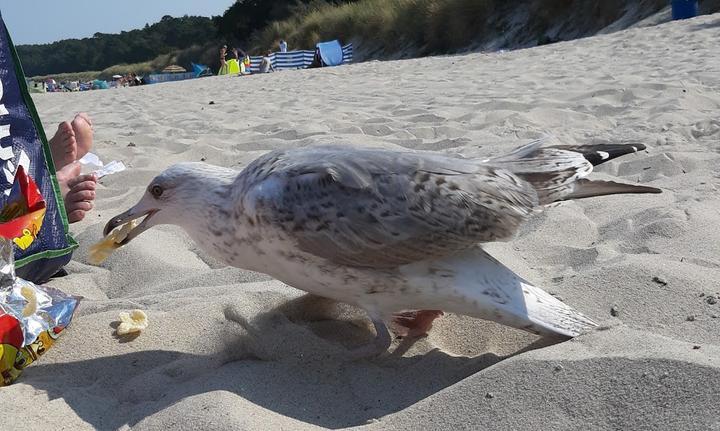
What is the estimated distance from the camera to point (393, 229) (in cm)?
207

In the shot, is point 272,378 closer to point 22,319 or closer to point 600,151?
point 22,319

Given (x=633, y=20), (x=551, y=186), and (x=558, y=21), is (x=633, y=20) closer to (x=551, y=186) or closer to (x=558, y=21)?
(x=558, y=21)

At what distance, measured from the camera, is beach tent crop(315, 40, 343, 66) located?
21.9m

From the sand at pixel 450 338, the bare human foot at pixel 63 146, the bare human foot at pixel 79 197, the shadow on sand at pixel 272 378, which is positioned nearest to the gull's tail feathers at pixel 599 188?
the sand at pixel 450 338

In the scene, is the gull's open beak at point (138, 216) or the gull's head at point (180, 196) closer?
the gull's head at point (180, 196)

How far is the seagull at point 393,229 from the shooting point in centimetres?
209

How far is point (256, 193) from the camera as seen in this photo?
2.16 meters

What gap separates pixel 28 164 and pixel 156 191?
2.12ft

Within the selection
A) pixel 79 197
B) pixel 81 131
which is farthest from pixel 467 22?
pixel 79 197

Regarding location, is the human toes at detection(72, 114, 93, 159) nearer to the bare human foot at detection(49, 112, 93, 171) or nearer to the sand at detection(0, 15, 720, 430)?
the bare human foot at detection(49, 112, 93, 171)

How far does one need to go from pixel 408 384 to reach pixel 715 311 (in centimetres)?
91

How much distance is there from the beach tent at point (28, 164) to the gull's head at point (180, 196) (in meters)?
0.39

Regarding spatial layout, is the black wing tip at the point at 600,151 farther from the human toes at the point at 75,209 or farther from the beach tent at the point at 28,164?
the human toes at the point at 75,209

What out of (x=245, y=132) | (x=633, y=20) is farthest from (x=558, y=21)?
(x=245, y=132)
